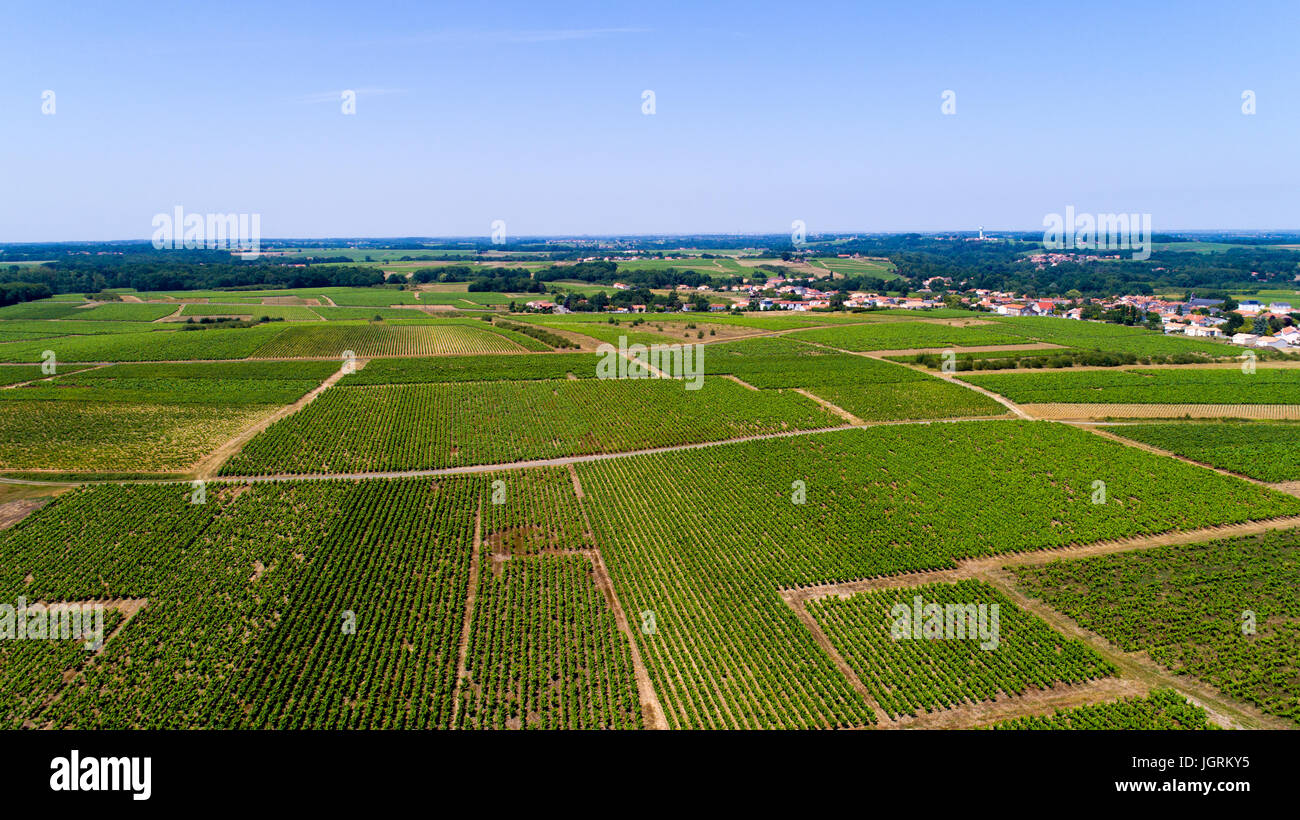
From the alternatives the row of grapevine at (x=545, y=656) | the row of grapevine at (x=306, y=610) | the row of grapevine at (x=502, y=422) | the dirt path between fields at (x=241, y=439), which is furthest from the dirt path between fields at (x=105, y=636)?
the row of grapevine at (x=502, y=422)

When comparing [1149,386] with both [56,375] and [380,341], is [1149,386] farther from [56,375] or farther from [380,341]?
[56,375]

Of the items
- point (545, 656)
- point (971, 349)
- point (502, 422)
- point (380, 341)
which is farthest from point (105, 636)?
point (971, 349)

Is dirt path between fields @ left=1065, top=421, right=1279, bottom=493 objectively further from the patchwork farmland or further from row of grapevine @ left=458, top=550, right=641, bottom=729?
Answer: row of grapevine @ left=458, top=550, right=641, bottom=729

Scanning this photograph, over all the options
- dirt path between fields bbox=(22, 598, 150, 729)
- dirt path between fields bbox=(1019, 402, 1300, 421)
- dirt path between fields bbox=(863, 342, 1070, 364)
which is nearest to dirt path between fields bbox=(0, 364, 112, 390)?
dirt path between fields bbox=(22, 598, 150, 729)

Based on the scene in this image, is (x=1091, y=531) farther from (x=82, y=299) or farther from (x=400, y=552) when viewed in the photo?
(x=82, y=299)

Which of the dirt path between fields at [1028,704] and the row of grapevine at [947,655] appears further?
the row of grapevine at [947,655]

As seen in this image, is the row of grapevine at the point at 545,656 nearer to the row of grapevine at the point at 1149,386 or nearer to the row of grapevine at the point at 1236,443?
the row of grapevine at the point at 1236,443
